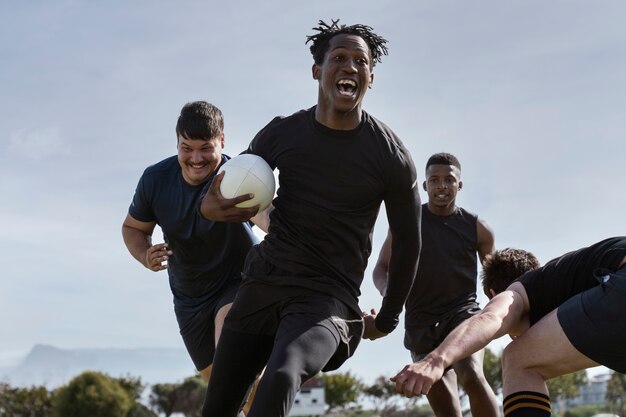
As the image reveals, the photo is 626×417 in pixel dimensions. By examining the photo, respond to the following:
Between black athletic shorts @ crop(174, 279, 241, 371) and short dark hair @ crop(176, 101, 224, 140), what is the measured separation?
126 cm

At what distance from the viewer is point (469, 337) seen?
5598 mm

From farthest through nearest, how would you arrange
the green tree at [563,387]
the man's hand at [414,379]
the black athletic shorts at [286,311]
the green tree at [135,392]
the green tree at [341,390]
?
the green tree at [341,390], the green tree at [563,387], the green tree at [135,392], the black athletic shorts at [286,311], the man's hand at [414,379]

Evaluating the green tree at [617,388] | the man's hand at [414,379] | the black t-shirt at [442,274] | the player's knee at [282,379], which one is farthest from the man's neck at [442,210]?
the green tree at [617,388]

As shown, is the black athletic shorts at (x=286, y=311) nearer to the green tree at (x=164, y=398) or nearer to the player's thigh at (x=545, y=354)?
the player's thigh at (x=545, y=354)

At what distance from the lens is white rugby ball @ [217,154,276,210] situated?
225 inches

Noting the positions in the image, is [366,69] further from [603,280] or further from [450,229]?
[450,229]

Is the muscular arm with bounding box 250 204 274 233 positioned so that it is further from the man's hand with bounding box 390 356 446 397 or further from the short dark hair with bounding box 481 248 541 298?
the short dark hair with bounding box 481 248 541 298

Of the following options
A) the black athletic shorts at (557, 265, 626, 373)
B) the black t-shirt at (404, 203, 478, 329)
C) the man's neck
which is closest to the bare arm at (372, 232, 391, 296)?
the black t-shirt at (404, 203, 478, 329)

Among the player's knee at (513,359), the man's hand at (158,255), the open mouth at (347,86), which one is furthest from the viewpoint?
the man's hand at (158,255)

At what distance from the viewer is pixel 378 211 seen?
5.96 m

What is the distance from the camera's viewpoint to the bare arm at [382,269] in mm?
8398

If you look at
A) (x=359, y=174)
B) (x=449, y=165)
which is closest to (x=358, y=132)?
(x=359, y=174)

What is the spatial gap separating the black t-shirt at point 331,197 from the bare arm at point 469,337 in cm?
70

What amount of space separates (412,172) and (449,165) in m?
3.60
